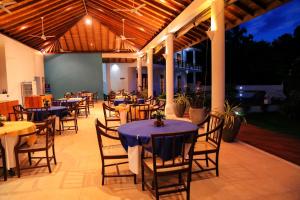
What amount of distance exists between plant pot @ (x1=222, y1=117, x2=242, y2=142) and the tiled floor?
2.06 feet

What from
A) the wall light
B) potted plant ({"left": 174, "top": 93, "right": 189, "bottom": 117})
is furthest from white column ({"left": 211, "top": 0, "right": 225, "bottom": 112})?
the wall light

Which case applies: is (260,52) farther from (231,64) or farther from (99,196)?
(99,196)

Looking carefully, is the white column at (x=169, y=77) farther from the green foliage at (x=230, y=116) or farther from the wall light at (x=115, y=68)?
the wall light at (x=115, y=68)

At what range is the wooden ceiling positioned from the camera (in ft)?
22.1

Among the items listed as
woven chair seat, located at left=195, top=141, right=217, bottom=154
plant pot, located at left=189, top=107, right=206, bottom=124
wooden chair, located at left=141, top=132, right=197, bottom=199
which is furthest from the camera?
plant pot, located at left=189, top=107, right=206, bottom=124

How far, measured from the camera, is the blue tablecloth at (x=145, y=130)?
10.4ft

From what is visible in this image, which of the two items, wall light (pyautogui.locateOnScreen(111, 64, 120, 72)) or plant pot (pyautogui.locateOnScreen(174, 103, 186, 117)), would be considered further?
wall light (pyautogui.locateOnScreen(111, 64, 120, 72))

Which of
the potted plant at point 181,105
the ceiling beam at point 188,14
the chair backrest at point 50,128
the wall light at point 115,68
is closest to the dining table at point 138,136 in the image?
the chair backrest at point 50,128

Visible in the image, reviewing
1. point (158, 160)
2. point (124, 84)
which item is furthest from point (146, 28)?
point (124, 84)

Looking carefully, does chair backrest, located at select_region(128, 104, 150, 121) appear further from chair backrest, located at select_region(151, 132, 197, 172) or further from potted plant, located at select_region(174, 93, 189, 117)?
chair backrest, located at select_region(151, 132, 197, 172)

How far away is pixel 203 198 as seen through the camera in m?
3.00

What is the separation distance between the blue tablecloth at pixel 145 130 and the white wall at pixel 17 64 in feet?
26.2

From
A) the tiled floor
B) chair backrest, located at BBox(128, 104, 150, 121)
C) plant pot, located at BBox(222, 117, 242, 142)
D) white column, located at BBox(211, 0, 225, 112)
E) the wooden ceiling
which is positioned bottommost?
the tiled floor

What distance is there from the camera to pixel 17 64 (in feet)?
35.1
